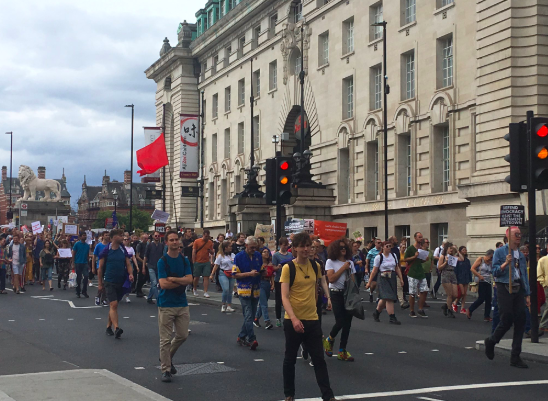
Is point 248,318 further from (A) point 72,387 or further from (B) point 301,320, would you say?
(B) point 301,320

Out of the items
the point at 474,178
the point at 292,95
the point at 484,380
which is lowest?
the point at 484,380

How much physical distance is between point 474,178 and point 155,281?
14516 millimetres

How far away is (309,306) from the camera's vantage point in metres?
8.59

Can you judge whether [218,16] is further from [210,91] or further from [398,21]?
[398,21]

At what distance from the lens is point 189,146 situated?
5416 cm

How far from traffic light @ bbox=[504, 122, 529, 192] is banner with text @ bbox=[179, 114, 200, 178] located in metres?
39.1

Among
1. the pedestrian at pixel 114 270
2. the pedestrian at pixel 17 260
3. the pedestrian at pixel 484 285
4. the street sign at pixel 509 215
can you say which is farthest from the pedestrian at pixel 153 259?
the street sign at pixel 509 215

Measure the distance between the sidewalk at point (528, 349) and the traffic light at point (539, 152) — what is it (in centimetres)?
251

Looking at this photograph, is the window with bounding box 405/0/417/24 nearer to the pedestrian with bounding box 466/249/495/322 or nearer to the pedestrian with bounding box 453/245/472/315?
the pedestrian with bounding box 453/245/472/315

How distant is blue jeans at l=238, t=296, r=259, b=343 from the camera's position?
506 inches

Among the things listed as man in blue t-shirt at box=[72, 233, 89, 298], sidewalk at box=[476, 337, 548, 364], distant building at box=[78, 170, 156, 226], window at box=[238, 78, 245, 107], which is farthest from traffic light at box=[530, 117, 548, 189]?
distant building at box=[78, 170, 156, 226]

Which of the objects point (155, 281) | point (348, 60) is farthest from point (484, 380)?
point (348, 60)

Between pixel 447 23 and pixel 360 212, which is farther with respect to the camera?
pixel 360 212

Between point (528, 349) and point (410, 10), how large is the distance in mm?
26064
